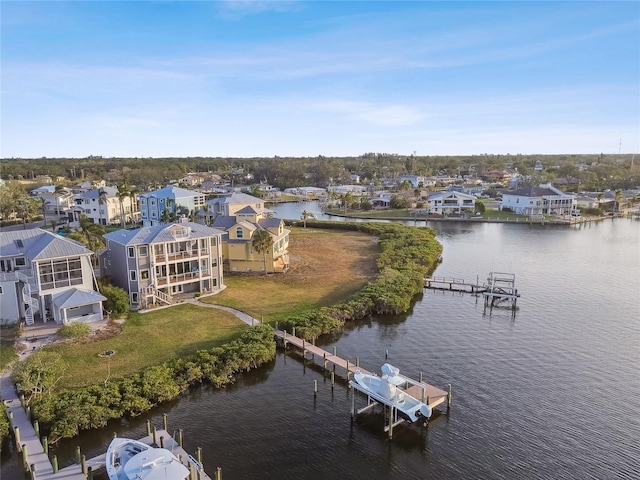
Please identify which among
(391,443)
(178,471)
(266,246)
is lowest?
(391,443)

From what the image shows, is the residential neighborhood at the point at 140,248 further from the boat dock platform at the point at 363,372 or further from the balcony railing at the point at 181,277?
the boat dock platform at the point at 363,372

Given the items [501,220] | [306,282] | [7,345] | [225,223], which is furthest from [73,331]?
[501,220]

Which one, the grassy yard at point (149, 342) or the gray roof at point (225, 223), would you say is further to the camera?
the gray roof at point (225, 223)

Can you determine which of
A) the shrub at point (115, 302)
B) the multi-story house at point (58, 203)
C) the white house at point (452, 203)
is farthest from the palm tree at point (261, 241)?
the white house at point (452, 203)

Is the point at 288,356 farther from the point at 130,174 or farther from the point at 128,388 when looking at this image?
the point at 130,174

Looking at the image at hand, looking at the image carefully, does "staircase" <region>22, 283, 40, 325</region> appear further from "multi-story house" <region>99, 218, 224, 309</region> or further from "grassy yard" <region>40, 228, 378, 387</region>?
"multi-story house" <region>99, 218, 224, 309</region>

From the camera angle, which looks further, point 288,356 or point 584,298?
point 584,298

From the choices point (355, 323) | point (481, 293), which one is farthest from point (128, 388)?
point (481, 293)
